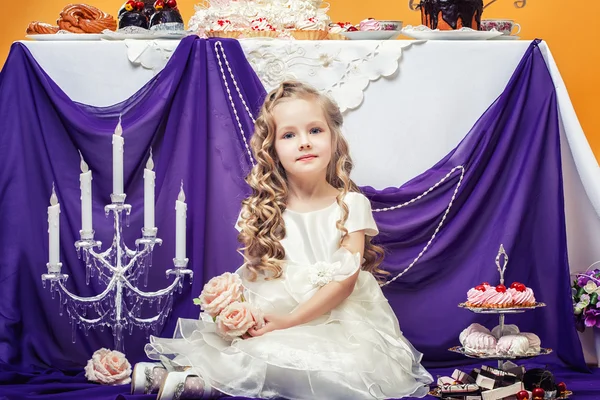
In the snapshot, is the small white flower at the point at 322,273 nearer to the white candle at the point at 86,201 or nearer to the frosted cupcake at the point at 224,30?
the white candle at the point at 86,201

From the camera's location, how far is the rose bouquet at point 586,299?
12.2ft

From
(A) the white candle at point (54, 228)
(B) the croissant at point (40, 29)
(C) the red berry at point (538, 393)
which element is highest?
(B) the croissant at point (40, 29)

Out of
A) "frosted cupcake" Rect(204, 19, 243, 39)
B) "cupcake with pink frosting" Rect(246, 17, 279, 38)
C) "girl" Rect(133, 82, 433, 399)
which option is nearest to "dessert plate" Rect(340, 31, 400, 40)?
"cupcake with pink frosting" Rect(246, 17, 279, 38)

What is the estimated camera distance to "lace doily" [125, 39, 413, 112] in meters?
3.82

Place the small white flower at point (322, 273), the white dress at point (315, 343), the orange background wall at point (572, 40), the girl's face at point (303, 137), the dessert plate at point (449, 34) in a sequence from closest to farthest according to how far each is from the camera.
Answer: the white dress at point (315, 343), the small white flower at point (322, 273), the girl's face at point (303, 137), the dessert plate at point (449, 34), the orange background wall at point (572, 40)

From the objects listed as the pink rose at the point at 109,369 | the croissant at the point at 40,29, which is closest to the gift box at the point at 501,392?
the pink rose at the point at 109,369

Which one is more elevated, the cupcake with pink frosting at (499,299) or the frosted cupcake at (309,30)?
the frosted cupcake at (309,30)

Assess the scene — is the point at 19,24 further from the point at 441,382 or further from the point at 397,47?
the point at 441,382

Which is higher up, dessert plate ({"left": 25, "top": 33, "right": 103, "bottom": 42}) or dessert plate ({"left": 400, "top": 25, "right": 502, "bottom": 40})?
dessert plate ({"left": 25, "top": 33, "right": 103, "bottom": 42})

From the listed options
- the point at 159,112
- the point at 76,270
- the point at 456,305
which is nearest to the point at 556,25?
the point at 456,305

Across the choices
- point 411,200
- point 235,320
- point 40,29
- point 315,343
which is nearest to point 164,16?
point 40,29

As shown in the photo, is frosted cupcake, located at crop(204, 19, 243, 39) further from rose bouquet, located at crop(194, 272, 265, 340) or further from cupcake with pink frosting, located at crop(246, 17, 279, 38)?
rose bouquet, located at crop(194, 272, 265, 340)

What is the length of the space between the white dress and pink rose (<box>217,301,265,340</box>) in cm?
4

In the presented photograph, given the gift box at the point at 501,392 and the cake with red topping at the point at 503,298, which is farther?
the cake with red topping at the point at 503,298
